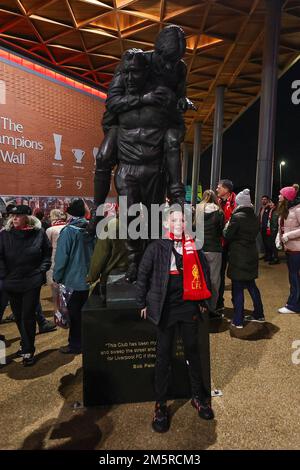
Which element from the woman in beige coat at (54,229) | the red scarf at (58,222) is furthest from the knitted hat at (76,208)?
the red scarf at (58,222)

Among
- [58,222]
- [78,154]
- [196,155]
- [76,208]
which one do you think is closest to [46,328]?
[58,222]

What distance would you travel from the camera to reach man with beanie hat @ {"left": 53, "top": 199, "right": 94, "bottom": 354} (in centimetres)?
363

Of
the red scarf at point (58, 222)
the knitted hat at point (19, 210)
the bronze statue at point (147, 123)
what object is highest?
the bronze statue at point (147, 123)

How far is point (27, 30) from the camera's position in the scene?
11617 millimetres

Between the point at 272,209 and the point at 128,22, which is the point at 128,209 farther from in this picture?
the point at 128,22

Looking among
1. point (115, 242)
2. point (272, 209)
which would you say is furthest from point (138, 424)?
point (272, 209)

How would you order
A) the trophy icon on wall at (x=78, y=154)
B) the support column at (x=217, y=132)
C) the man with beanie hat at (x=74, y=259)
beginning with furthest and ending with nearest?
the support column at (x=217, y=132)
the trophy icon on wall at (x=78, y=154)
the man with beanie hat at (x=74, y=259)

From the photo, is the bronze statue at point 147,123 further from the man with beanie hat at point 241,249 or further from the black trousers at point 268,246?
the black trousers at point 268,246

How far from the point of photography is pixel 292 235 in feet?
16.0

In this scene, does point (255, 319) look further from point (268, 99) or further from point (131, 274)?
point (268, 99)

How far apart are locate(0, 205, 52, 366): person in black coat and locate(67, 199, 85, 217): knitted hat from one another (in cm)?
40

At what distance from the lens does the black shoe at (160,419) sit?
95.9 inches

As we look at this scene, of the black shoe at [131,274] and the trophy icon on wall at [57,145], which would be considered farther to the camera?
the trophy icon on wall at [57,145]

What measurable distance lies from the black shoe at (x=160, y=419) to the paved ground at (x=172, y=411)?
0.04 meters
